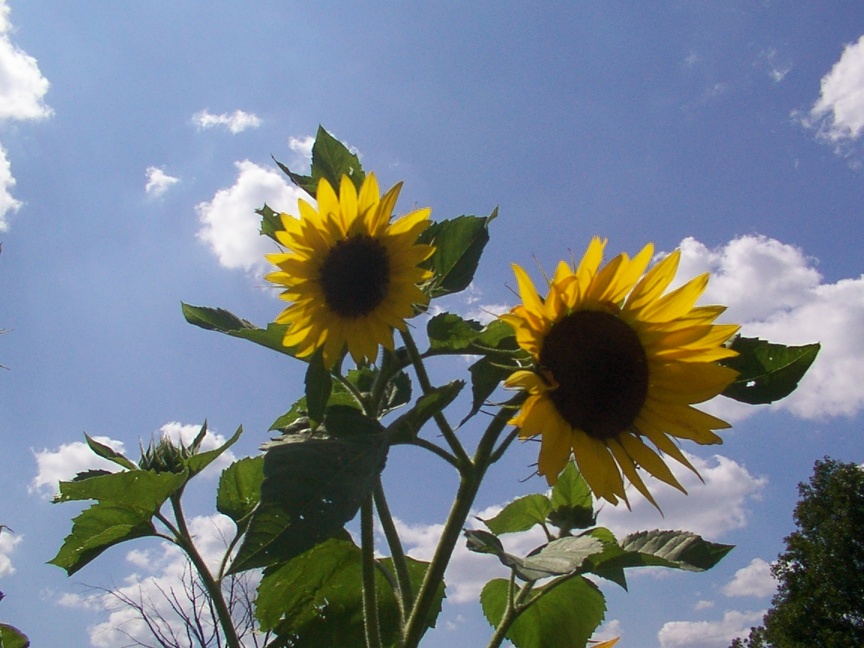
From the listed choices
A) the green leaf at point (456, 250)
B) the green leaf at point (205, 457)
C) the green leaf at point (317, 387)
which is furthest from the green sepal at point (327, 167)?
the green leaf at point (205, 457)

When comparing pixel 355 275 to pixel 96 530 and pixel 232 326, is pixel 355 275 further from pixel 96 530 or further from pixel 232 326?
pixel 96 530

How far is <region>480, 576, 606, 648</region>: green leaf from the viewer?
153 cm

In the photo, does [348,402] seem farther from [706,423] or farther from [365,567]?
[706,423]

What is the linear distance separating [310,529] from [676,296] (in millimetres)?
733

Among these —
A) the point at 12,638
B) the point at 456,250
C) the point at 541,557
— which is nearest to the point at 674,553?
the point at 541,557

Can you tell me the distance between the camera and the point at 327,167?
1312 millimetres

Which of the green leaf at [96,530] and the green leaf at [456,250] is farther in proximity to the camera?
the green leaf at [96,530]

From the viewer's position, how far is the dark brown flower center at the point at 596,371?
1141 millimetres

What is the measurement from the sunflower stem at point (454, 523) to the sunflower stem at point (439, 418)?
0.05 feet

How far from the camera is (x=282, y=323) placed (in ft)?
4.08

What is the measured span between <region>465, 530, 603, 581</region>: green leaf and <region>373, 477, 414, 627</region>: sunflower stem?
7.9 inches

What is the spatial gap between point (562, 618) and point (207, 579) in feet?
2.46

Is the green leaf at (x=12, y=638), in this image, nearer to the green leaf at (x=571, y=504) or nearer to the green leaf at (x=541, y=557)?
the green leaf at (x=541, y=557)

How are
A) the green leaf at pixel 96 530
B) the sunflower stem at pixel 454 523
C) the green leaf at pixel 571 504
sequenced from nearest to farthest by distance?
the sunflower stem at pixel 454 523 → the green leaf at pixel 96 530 → the green leaf at pixel 571 504
